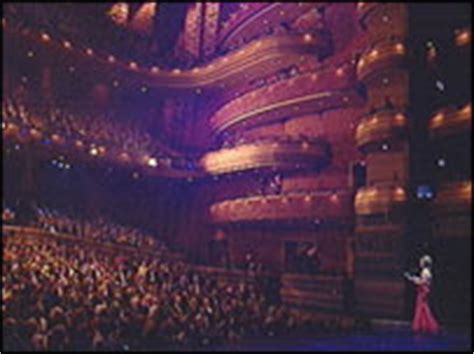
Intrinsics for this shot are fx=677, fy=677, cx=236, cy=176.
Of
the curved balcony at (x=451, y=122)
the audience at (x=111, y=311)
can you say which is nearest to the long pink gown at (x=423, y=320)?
the audience at (x=111, y=311)

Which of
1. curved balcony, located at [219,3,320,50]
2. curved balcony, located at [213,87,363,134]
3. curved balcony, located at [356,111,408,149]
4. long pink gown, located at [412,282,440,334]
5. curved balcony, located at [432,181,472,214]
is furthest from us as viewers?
curved balcony, located at [219,3,320,50]

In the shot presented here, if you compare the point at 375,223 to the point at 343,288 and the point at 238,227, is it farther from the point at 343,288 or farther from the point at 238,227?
the point at 238,227

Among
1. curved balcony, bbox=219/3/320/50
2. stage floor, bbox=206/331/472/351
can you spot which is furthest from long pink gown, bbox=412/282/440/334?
curved balcony, bbox=219/3/320/50

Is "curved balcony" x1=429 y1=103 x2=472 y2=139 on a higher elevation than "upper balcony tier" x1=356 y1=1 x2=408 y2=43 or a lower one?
lower

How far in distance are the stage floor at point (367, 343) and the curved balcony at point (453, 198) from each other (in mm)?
3864

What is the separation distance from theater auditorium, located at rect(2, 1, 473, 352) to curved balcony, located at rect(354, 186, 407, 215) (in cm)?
6

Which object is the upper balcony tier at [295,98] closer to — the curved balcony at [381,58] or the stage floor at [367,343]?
the curved balcony at [381,58]

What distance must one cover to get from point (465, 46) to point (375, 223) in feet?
19.7

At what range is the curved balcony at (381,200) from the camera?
800 inches

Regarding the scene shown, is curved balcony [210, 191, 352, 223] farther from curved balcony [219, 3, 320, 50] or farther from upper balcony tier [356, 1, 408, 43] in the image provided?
→ curved balcony [219, 3, 320, 50]

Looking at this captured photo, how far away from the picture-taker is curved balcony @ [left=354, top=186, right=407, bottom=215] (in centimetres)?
2031

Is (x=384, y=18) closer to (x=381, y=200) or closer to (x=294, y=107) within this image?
(x=381, y=200)

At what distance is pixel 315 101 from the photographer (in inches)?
Result: 1043

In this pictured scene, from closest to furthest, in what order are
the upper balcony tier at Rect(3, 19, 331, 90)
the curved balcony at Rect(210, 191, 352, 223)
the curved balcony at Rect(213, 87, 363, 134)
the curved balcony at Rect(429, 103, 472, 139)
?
1. the curved balcony at Rect(429, 103, 472, 139)
2. the curved balcony at Rect(210, 191, 352, 223)
3. the curved balcony at Rect(213, 87, 363, 134)
4. the upper balcony tier at Rect(3, 19, 331, 90)
